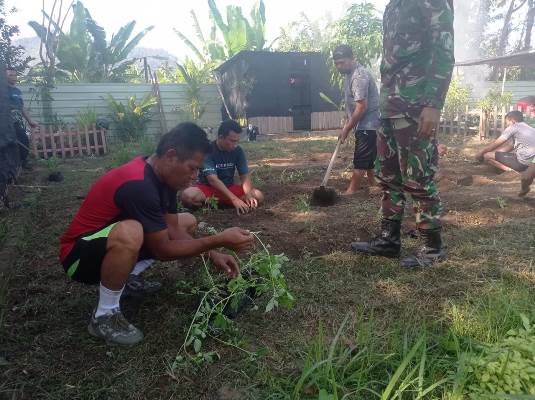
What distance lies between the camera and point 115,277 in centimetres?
198

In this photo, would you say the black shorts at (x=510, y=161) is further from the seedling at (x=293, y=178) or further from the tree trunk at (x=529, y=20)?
the tree trunk at (x=529, y=20)

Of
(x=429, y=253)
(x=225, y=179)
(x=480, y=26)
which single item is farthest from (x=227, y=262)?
(x=480, y=26)

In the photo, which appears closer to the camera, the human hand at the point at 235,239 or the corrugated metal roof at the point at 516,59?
the human hand at the point at 235,239

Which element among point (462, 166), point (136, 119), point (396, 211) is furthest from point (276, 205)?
point (136, 119)

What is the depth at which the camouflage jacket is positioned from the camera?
2.65m

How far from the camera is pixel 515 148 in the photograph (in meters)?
5.67

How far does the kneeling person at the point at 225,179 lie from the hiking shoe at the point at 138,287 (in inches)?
60.9

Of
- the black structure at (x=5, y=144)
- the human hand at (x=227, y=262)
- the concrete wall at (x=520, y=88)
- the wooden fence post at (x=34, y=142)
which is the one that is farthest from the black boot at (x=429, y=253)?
the concrete wall at (x=520, y=88)

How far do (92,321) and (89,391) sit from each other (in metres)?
0.46

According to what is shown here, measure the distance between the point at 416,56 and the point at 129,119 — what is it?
10.5 meters

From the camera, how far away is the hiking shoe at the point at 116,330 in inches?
78.7

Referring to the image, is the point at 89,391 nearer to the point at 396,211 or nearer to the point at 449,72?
the point at 396,211

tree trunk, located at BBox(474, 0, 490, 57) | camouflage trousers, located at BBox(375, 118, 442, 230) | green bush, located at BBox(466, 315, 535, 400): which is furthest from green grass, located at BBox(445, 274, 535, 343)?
tree trunk, located at BBox(474, 0, 490, 57)

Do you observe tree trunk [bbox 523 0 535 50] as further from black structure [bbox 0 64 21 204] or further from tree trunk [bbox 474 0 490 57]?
black structure [bbox 0 64 21 204]
